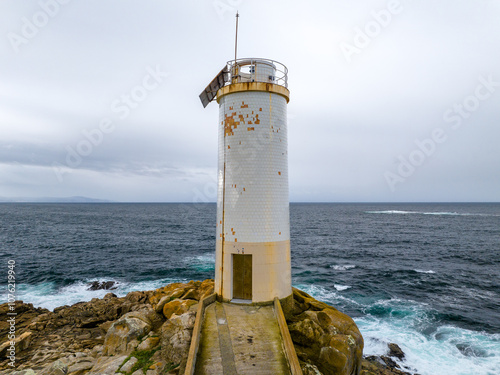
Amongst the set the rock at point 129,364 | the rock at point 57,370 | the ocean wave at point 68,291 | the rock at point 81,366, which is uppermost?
the rock at point 129,364

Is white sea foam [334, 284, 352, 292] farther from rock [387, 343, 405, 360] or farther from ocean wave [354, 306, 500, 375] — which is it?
rock [387, 343, 405, 360]

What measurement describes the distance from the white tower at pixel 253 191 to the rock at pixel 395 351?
1024 cm

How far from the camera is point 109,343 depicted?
11.9 metres

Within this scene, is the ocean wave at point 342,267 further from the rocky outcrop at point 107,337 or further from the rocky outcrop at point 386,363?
the rocky outcrop at point 107,337

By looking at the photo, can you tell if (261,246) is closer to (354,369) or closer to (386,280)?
(354,369)

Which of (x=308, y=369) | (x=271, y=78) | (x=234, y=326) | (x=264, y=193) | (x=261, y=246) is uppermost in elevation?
(x=271, y=78)

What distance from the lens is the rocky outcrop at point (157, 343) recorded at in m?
9.96

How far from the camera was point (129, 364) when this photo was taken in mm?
9930

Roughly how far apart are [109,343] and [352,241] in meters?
50.9

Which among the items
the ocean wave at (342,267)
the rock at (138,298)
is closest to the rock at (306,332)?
the rock at (138,298)

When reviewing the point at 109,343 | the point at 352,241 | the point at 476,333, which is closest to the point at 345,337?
the point at 109,343

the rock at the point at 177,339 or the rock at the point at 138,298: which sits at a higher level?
the rock at the point at 177,339

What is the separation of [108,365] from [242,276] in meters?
5.75

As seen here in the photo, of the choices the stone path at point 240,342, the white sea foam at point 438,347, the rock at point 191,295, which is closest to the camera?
→ the stone path at point 240,342
